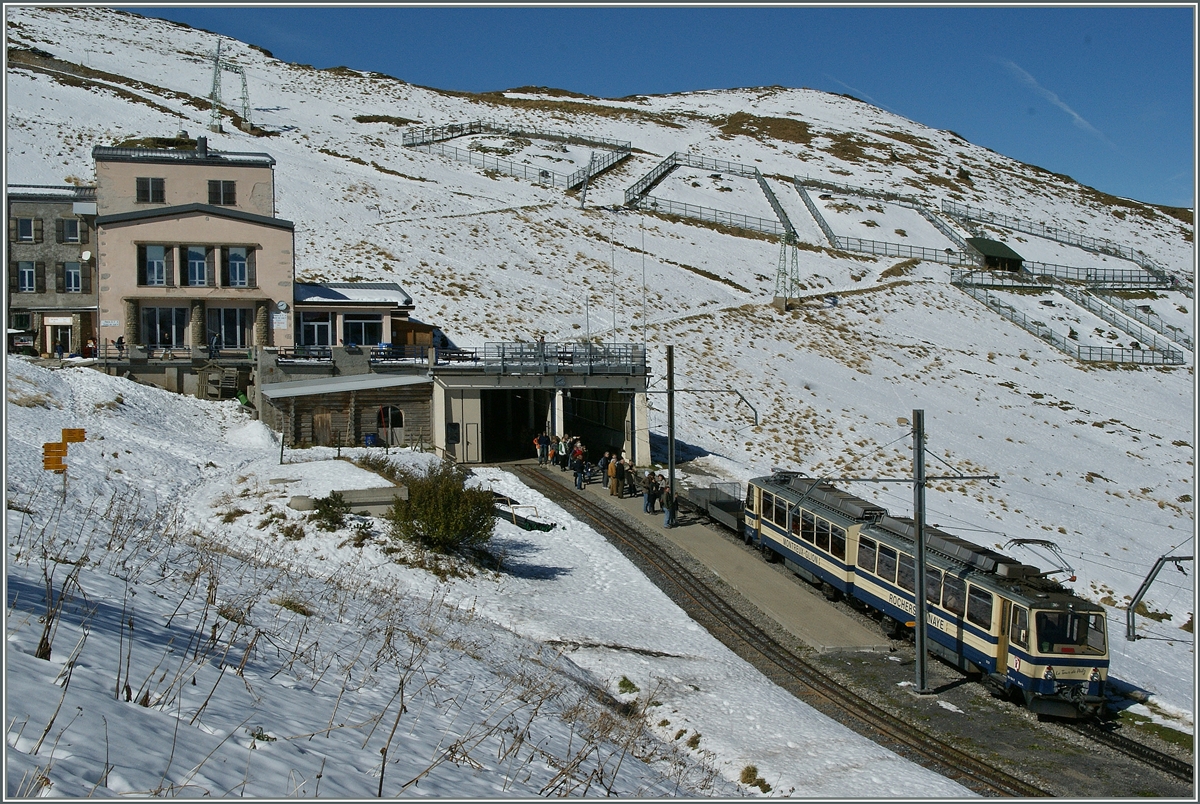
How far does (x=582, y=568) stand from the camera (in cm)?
2739

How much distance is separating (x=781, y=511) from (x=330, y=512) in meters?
14.0

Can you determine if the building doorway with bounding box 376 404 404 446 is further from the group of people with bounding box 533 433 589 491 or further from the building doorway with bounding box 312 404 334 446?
the group of people with bounding box 533 433 589 491

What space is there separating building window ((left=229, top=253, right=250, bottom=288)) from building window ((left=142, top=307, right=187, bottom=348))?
2850 mm

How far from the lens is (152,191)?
5188 centimetres

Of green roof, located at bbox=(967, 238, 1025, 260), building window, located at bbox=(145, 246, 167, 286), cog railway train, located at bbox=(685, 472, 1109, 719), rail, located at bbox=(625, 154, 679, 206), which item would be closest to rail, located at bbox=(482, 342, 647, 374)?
cog railway train, located at bbox=(685, 472, 1109, 719)

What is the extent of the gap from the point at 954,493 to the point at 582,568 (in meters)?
24.0

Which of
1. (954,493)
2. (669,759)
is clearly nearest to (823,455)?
(954,493)

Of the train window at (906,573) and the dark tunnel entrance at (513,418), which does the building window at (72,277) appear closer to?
the dark tunnel entrance at (513,418)

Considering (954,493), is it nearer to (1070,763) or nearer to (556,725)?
(1070,763)

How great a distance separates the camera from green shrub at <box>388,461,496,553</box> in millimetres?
24797

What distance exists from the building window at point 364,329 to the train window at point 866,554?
3169cm

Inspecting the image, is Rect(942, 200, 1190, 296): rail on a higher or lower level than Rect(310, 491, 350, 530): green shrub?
higher

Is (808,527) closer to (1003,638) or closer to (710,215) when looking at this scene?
(1003,638)

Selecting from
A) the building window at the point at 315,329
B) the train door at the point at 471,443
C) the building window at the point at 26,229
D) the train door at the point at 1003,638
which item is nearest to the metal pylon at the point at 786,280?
the building window at the point at 315,329
